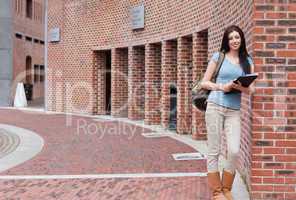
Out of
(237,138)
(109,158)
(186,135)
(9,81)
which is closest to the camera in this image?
(237,138)

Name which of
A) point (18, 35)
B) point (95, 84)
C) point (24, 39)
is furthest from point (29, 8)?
point (95, 84)

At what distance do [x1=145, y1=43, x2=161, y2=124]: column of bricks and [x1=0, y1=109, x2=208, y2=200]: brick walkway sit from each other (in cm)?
111

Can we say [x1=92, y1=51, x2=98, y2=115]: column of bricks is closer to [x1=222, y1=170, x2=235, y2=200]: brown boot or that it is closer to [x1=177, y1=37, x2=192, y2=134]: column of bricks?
[x1=177, y1=37, x2=192, y2=134]: column of bricks

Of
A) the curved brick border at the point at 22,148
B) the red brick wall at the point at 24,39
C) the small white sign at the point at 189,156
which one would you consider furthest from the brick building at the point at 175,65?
the red brick wall at the point at 24,39

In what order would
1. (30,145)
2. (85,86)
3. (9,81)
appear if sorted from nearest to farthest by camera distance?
(30,145), (85,86), (9,81)

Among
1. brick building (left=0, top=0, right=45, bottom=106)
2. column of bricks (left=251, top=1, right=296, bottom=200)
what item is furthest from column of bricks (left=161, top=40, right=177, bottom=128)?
brick building (left=0, top=0, right=45, bottom=106)

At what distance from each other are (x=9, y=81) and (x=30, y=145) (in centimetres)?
1491

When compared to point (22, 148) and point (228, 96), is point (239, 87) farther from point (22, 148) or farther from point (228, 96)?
point (22, 148)

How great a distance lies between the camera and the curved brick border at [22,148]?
7750 mm

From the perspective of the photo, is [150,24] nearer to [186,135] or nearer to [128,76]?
[128,76]

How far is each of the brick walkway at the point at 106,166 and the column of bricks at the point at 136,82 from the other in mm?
Result: 2336

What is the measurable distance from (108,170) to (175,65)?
6.17 m

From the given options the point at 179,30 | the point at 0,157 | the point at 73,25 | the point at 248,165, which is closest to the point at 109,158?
the point at 0,157

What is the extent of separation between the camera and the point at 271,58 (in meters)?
4.88
